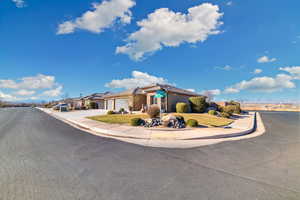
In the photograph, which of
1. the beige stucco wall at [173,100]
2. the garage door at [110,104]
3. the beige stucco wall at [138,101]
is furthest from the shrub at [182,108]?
the garage door at [110,104]

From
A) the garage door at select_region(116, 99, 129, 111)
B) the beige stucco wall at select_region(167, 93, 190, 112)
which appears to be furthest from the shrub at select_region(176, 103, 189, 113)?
the garage door at select_region(116, 99, 129, 111)

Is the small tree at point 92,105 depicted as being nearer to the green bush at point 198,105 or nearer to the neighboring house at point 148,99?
the neighboring house at point 148,99

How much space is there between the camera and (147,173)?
11.7ft

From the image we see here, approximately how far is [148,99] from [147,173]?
16.7 meters

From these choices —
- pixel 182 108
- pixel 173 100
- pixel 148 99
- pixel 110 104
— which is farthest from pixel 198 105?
pixel 110 104

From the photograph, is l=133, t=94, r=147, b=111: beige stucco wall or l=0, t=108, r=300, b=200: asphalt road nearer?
l=0, t=108, r=300, b=200: asphalt road

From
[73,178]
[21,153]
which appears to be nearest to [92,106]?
[21,153]

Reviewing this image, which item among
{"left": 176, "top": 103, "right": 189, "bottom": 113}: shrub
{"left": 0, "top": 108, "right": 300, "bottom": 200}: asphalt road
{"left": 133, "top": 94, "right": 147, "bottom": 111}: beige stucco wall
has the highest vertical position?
{"left": 133, "top": 94, "right": 147, "bottom": 111}: beige stucco wall

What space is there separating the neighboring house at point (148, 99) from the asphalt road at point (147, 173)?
13206 mm

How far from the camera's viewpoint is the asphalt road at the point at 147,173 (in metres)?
2.72

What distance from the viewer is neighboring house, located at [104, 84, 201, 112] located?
61.1 ft

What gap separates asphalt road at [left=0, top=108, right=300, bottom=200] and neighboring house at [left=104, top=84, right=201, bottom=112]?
13206 millimetres

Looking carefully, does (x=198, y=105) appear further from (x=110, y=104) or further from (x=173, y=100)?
(x=110, y=104)

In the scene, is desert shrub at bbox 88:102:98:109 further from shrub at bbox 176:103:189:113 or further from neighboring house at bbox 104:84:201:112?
shrub at bbox 176:103:189:113
